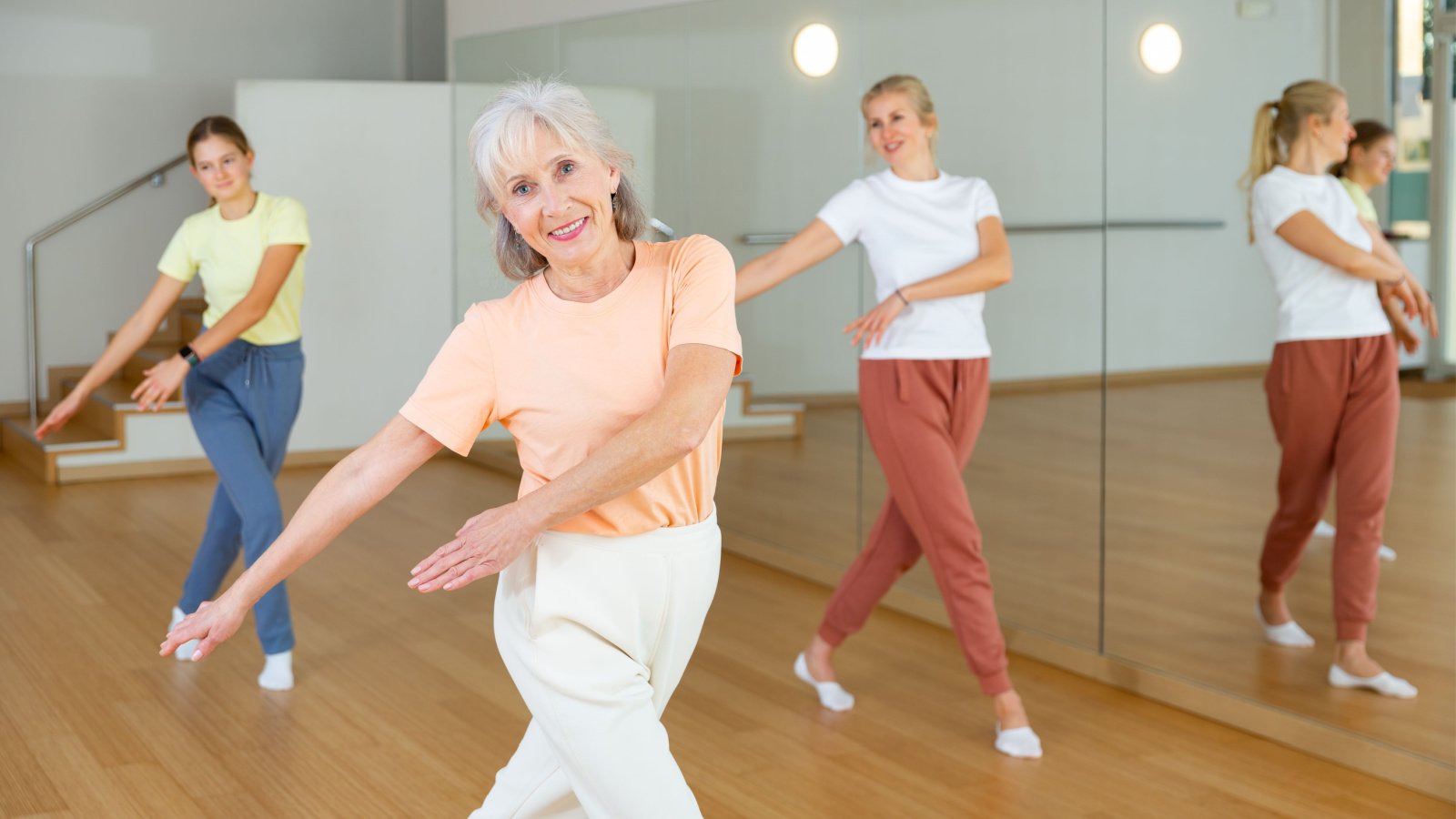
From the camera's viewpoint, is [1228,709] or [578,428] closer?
[578,428]

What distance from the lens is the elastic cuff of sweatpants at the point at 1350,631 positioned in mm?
3535

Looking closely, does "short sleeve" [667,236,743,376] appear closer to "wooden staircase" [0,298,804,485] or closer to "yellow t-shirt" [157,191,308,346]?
"yellow t-shirt" [157,191,308,346]

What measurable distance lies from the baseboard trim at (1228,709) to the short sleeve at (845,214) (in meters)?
1.39

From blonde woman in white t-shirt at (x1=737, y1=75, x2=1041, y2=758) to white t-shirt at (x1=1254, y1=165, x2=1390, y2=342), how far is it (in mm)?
635

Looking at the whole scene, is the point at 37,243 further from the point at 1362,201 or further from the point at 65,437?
the point at 1362,201

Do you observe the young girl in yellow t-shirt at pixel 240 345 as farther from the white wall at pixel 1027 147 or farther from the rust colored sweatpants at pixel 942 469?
the white wall at pixel 1027 147

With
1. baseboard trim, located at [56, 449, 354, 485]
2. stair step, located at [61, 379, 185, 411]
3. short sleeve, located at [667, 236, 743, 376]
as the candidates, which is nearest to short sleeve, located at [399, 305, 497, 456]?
short sleeve, located at [667, 236, 743, 376]

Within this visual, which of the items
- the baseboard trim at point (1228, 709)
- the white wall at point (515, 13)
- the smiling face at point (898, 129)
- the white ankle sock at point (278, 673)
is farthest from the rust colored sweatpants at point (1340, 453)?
the white wall at point (515, 13)

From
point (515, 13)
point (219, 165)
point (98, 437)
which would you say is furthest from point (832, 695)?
point (98, 437)

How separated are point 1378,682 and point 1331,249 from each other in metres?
1.02

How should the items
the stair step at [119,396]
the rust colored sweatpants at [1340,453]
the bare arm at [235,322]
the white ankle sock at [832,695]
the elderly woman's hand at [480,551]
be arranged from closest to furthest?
the elderly woman's hand at [480,551], the rust colored sweatpants at [1340,453], the bare arm at [235,322], the white ankle sock at [832,695], the stair step at [119,396]

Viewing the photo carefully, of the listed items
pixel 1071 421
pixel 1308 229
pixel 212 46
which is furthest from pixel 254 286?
pixel 212 46

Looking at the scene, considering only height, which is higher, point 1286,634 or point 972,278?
point 972,278

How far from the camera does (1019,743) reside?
11.6ft
